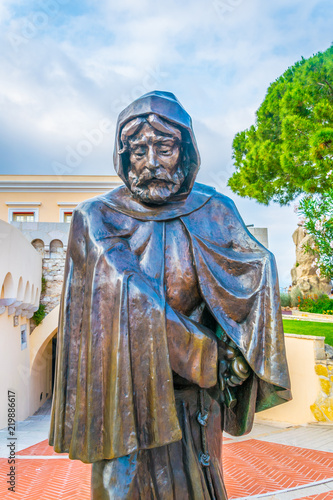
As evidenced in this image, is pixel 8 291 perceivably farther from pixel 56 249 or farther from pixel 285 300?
pixel 285 300

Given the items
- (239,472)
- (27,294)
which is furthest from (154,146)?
(27,294)

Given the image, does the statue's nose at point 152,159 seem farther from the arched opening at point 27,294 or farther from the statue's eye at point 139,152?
the arched opening at point 27,294

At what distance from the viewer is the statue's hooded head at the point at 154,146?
7.00 ft

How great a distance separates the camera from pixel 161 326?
1.85m

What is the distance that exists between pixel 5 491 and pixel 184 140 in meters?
7.13

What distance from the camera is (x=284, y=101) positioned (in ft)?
61.5

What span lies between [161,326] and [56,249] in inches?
620

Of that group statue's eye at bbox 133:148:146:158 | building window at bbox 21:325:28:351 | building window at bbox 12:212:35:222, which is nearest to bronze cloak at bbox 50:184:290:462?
statue's eye at bbox 133:148:146:158

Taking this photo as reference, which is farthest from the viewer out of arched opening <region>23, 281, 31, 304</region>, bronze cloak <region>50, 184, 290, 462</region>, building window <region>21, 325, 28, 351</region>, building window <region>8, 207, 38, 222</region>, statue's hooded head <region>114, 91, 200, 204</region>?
building window <region>8, 207, 38, 222</region>

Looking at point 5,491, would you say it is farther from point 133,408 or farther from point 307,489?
point 133,408

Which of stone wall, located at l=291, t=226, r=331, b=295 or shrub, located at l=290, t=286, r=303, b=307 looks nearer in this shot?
shrub, located at l=290, t=286, r=303, b=307

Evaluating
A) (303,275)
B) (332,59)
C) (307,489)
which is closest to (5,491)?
(307,489)

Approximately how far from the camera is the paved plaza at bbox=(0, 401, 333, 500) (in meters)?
6.39

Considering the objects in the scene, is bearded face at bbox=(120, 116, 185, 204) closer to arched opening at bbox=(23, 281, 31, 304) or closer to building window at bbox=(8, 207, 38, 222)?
arched opening at bbox=(23, 281, 31, 304)
